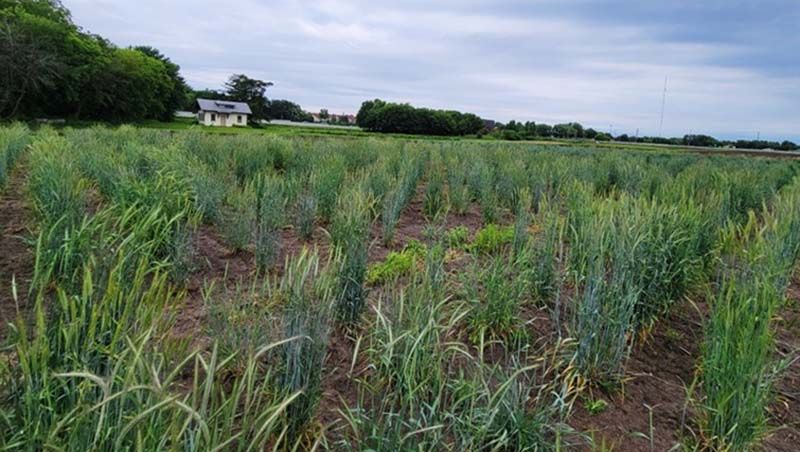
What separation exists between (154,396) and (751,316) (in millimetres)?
2196

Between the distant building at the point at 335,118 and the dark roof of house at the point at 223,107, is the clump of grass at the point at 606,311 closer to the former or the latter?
the dark roof of house at the point at 223,107

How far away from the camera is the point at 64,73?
117 feet

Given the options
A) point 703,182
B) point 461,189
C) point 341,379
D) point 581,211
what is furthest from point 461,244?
point 703,182

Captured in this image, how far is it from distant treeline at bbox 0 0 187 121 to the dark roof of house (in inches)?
329

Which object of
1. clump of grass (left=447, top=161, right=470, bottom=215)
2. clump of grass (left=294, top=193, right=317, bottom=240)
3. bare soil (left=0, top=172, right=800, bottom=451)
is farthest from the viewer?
clump of grass (left=447, top=161, right=470, bottom=215)

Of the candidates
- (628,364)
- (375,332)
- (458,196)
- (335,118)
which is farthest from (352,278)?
(335,118)

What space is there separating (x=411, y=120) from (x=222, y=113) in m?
22.8

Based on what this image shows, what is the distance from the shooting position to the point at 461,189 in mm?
6648

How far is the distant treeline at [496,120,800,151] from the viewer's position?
2090 inches

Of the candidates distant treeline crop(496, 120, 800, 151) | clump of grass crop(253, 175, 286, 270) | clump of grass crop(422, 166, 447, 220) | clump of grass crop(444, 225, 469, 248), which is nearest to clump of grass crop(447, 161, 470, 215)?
clump of grass crop(422, 166, 447, 220)

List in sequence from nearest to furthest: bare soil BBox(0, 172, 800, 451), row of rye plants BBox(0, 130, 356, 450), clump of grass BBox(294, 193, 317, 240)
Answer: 1. row of rye plants BBox(0, 130, 356, 450)
2. bare soil BBox(0, 172, 800, 451)
3. clump of grass BBox(294, 193, 317, 240)

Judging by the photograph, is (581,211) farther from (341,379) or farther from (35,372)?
(35,372)

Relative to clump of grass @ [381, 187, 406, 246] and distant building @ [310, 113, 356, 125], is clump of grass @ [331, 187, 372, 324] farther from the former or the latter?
distant building @ [310, 113, 356, 125]

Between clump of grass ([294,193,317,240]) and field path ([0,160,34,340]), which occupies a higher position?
clump of grass ([294,193,317,240])
